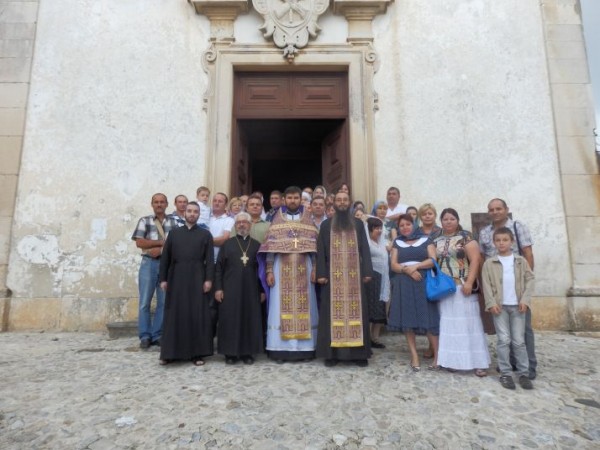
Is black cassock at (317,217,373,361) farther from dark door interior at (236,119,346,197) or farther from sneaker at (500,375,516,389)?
dark door interior at (236,119,346,197)

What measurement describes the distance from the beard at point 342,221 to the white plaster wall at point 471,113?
218 centimetres

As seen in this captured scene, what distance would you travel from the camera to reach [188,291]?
3855 mm

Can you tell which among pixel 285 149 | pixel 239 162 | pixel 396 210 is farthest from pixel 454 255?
pixel 285 149

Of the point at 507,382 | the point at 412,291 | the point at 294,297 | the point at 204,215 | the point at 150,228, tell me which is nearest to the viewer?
the point at 507,382

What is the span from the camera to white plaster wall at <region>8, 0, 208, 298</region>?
5.69 m

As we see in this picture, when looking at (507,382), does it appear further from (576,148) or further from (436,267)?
(576,148)

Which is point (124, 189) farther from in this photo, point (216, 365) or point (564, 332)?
point (564, 332)

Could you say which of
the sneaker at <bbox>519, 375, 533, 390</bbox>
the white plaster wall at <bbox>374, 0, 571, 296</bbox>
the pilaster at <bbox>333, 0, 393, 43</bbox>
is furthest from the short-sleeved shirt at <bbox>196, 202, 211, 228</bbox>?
the pilaster at <bbox>333, 0, 393, 43</bbox>

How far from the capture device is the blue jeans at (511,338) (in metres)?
3.18

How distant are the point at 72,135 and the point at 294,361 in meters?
4.93

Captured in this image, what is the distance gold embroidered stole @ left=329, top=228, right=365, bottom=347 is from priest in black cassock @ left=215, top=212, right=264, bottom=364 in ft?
2.59

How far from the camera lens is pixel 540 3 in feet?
20.5

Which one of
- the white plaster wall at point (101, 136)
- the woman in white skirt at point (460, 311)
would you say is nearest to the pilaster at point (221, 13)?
the white plaster wall at point (101, 136)

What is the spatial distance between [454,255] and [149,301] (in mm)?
3433
